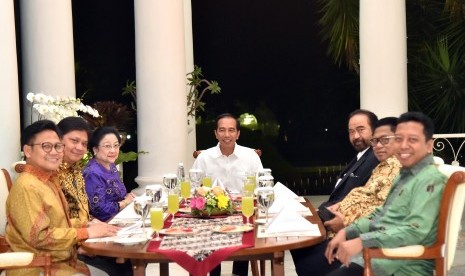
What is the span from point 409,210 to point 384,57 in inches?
180

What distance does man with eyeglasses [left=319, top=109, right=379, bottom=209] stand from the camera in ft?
15.6

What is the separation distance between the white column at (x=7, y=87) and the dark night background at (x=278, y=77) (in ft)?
13.6

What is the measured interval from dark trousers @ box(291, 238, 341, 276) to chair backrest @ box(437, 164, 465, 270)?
77cm

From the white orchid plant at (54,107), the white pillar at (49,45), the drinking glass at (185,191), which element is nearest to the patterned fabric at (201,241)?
the drinking glass at (185,191)

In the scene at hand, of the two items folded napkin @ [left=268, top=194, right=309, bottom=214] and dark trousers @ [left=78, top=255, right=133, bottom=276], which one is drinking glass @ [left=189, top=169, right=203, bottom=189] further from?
dark trousers @ [left=78, top=255, right=133, bottom=276]

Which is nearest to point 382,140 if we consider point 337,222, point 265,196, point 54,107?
point 337,222

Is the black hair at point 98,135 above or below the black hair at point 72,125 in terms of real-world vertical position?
below

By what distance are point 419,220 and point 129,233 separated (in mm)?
1278

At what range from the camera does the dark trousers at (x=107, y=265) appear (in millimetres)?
4250

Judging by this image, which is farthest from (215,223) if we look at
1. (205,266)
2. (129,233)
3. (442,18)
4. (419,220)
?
(442,18)

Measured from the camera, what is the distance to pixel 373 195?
4383 mm

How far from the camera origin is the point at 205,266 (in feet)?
11.0

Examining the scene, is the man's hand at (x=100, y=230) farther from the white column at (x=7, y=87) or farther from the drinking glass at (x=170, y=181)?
the white column at (x=7, y=87)

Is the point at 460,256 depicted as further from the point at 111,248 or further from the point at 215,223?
the point at 111,248
